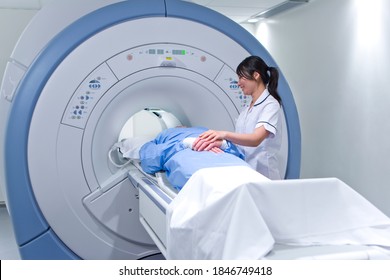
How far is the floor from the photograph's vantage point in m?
2.67

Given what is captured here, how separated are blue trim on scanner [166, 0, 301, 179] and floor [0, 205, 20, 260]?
1675 millimetres

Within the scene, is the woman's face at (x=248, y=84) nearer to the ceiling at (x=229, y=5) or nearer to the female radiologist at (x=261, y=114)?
the female radiologist at (x=261, y=114)

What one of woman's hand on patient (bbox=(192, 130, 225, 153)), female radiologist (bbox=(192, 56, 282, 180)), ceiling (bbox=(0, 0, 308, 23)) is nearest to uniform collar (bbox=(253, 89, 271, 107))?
female radiologist (bbox=(192, 56, 282, 180))

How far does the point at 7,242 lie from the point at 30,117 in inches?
56.8

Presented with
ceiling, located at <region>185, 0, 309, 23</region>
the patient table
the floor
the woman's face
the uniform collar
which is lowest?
the floor

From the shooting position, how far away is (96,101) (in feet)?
6.34

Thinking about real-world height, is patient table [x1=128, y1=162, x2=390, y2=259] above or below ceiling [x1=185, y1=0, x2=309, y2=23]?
below

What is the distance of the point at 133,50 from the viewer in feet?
6.43

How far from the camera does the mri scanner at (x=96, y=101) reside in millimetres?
1883

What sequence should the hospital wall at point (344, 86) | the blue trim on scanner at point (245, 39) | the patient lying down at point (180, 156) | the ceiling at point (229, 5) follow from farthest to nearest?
the ceiling at point (229, 5)
the hospital wall at point (344, 86)
the blue trim on scanner at point (245, 39)
the patient lying down at point (180, 156)

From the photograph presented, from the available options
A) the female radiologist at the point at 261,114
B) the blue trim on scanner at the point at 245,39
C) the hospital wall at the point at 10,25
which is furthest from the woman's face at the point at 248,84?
the hospital wall at the point at 10,25

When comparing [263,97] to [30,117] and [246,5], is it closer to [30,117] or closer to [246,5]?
[30,117]

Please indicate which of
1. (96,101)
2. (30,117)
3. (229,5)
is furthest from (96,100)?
(229,5)

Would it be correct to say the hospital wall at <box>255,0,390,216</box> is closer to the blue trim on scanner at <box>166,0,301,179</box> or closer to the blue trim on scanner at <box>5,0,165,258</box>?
the blue trim on scanner at <box>166,0,301,179</box>
